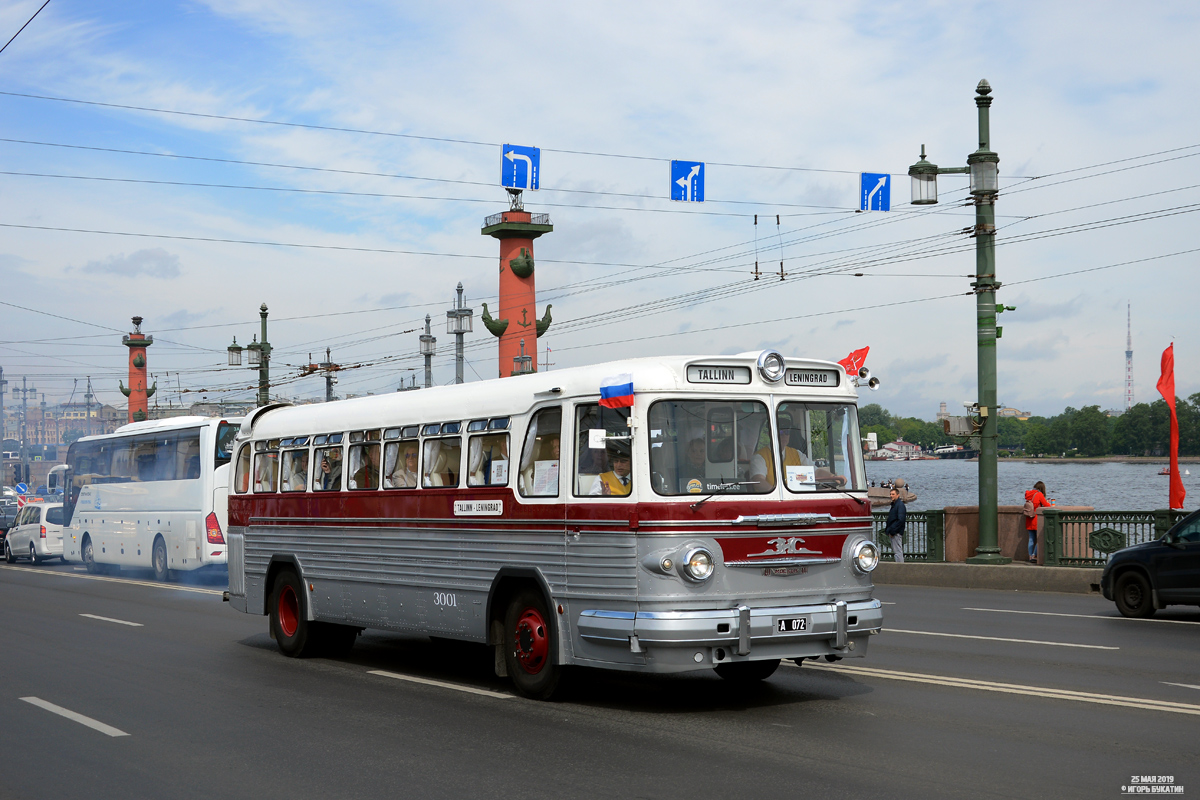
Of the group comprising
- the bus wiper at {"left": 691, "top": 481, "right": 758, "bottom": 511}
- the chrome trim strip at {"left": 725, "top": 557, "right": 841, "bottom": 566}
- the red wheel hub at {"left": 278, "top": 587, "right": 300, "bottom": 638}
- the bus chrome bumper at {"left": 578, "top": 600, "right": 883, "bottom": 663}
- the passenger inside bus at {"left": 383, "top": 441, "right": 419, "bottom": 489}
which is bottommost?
the red wheel hub at {"left": 278, "top": 587, "right": 300, "bottom": 638}

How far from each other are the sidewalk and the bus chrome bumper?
1246 centimetres

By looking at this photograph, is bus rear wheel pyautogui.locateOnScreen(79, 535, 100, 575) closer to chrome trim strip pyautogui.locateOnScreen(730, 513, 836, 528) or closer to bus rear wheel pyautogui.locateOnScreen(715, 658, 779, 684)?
bus rear wheel pyautogui.locateOnScreen(715, 658, 779, 684)

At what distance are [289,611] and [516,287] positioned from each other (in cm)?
4420

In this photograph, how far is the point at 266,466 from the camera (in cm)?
1504

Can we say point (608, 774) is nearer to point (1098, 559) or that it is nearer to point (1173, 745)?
point (1173, 745)

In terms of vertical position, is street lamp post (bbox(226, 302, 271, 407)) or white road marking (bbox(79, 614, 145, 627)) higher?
street lamp post (bbox(226, 302, 271, 407))

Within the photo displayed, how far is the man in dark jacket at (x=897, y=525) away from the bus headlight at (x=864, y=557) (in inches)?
621

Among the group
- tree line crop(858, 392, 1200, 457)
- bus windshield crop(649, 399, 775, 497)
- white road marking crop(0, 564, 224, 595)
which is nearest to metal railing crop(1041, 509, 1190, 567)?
bus windshield crop(649, 399, 775, 497)

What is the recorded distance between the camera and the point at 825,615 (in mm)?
9820

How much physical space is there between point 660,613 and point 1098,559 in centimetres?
1539

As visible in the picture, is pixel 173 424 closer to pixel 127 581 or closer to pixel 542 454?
pixel 127 581

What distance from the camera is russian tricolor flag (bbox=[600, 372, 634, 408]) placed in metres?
9.57

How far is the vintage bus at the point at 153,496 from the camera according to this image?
27594 millimetres

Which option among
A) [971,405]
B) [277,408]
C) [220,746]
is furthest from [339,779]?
[971,405]
